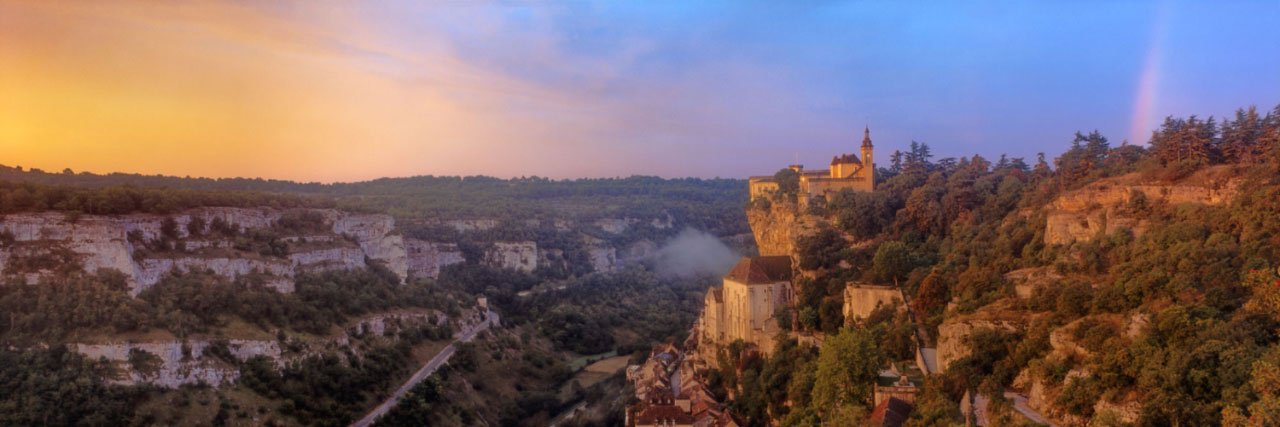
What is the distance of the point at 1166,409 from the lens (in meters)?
15.1

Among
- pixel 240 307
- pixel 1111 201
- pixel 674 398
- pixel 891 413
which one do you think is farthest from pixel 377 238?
pixel 1111 201

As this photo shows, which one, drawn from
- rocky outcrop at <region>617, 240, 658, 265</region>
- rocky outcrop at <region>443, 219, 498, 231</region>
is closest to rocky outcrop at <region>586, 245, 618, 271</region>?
rocky outcrop at <region>617, 240, 658, 265</region>

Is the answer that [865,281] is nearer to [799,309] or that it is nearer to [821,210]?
[799,309]

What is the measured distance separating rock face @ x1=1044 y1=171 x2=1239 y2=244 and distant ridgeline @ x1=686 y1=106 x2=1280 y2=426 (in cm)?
6

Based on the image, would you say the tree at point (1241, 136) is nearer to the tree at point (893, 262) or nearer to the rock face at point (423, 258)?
the tree at point (893, 262)

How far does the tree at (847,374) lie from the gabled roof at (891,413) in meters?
0.89

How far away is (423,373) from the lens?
37.9 metres

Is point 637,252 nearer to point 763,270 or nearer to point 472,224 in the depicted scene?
point 472,224

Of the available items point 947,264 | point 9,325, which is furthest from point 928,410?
point 9,325

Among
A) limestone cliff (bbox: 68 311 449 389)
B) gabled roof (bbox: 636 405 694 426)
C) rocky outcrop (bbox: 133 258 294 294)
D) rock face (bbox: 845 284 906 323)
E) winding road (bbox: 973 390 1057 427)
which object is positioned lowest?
gabled roof (bbox: 636 405 694 426)

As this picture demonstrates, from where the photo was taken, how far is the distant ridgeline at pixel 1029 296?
16.5 m

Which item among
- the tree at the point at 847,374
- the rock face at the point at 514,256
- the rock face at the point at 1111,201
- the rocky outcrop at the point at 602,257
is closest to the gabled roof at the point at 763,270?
the tree at the point at 847,374

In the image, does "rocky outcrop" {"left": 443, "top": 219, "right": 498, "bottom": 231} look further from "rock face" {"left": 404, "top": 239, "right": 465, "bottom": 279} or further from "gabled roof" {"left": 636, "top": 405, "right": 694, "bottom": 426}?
"gabled roof" {"left": 636, "top": 405, "right": 694, "bottom": 426}

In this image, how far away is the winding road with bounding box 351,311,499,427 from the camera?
3203cm
